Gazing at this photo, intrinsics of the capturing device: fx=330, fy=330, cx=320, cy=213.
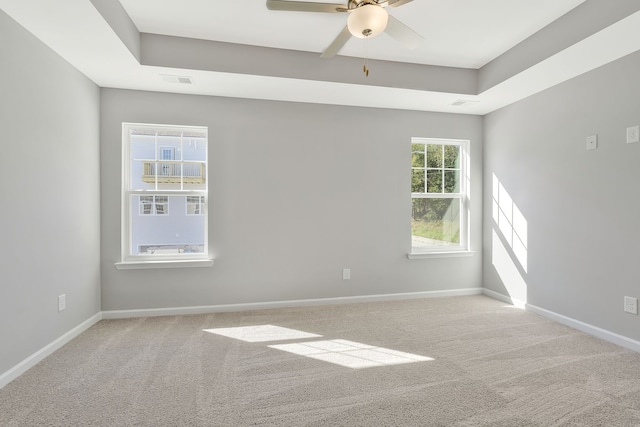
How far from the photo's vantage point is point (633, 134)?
8.76 ft

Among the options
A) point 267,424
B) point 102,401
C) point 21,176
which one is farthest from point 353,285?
point 21,176

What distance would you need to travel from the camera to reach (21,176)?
231 centimetres

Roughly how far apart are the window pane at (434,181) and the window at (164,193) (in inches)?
111

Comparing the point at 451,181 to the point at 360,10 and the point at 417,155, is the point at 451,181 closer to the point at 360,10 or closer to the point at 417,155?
the point at 417,155

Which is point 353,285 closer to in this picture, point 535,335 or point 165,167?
point 535,335

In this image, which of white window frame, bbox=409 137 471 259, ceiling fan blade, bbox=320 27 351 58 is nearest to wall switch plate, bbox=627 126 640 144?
white window frame, bbox=409 137 471 259

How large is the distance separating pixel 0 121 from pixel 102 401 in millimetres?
1878

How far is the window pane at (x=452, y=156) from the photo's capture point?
443 cm

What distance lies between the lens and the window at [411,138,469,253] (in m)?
4.29

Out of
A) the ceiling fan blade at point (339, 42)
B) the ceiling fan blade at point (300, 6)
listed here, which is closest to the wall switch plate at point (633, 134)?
the ceiling fan blade at point (339, 42)

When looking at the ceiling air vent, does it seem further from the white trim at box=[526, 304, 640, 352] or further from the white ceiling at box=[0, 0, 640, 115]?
the white trim at box=[526, 304, 640, 352]

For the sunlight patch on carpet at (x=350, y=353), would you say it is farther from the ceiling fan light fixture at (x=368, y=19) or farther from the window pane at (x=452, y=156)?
the window pane at (x=452, y=156)

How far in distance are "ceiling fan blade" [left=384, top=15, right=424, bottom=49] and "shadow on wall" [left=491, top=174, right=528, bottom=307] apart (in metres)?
2.52

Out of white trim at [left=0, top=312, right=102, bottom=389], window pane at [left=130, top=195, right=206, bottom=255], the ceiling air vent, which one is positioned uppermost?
the ceiling air vent
